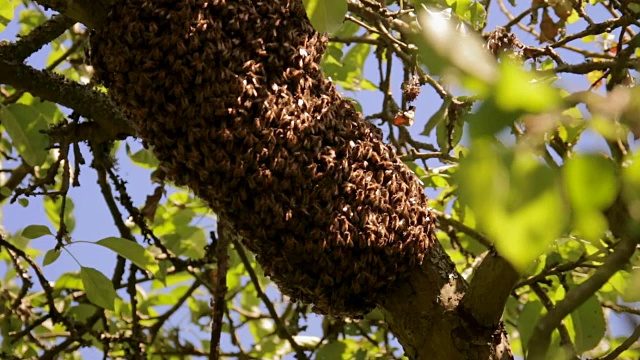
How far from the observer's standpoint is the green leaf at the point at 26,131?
6.84 ft

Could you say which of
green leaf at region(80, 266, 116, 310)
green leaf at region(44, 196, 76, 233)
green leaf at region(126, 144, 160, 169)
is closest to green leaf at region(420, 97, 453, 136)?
green leaf at region(80, 266, 116, 310)

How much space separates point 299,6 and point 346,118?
0.23m

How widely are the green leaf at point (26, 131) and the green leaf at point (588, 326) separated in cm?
136

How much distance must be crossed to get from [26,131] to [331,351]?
1155 millimetres

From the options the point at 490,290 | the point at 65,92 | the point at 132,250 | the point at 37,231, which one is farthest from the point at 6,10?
the point at 490,290

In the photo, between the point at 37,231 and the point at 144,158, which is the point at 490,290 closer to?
the point at 37,231

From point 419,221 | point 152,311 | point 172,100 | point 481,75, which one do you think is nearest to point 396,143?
point 419,221

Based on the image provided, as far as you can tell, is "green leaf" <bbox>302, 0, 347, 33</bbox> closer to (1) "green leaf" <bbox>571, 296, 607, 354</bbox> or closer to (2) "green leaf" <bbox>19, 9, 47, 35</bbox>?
(1) "green leaf" <bbox>571, 296, 607, 354</bbox>

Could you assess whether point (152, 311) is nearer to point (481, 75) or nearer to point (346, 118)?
point (346, 118)

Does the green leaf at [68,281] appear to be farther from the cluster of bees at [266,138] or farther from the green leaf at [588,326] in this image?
the green leaf at [588,326]

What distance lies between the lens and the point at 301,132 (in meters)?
1.45

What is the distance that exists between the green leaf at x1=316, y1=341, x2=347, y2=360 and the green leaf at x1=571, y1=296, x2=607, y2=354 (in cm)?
93

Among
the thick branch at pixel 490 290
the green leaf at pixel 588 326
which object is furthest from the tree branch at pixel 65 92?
the green leaf at pixel 588 326

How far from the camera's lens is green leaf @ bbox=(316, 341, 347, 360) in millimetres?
2588
